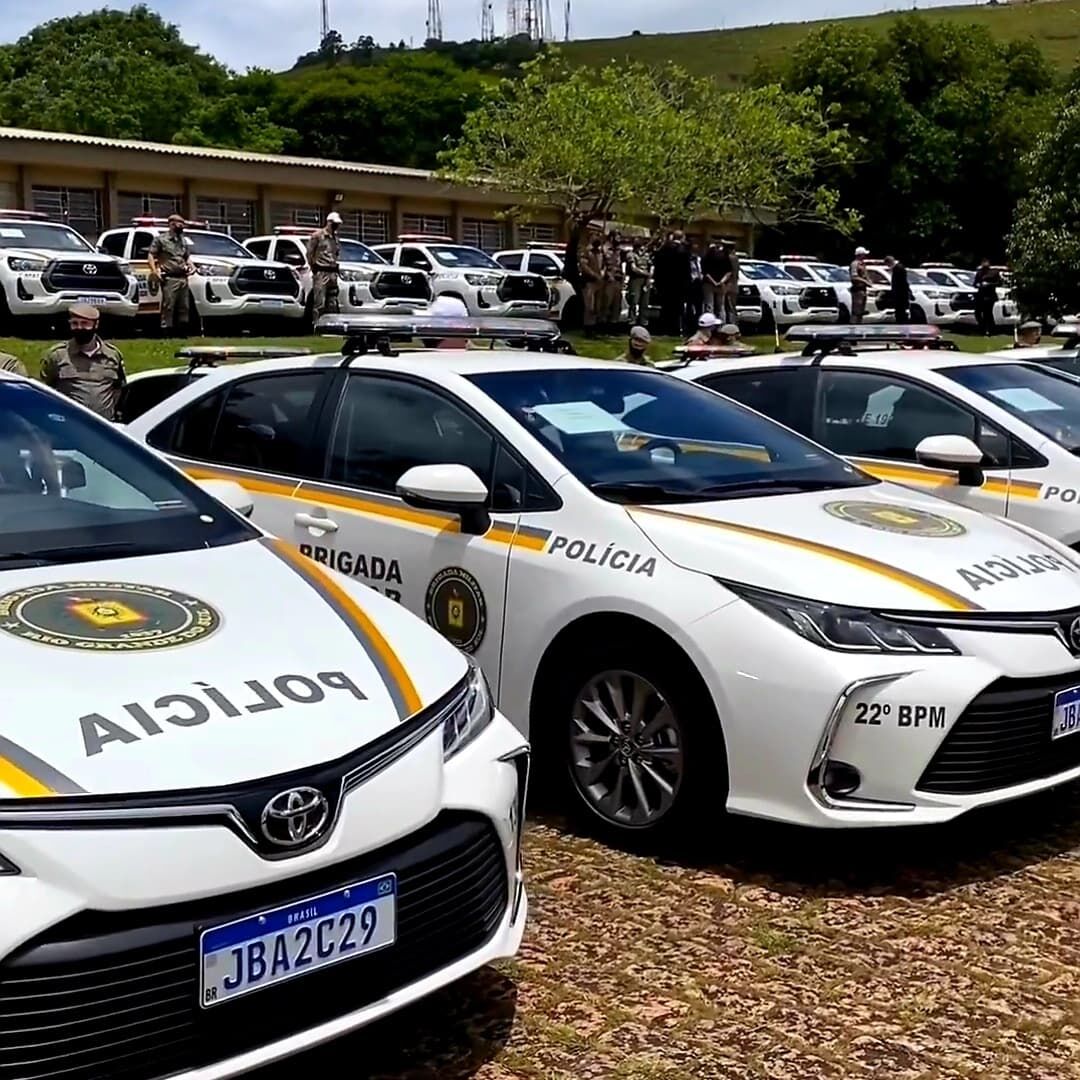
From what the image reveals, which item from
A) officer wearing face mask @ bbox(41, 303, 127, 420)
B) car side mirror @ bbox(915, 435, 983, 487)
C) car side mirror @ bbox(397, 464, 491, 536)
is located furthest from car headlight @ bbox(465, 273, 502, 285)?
car side mirror @ bbox(397, 464, 491, 536)

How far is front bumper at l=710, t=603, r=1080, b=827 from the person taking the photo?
4.52 m

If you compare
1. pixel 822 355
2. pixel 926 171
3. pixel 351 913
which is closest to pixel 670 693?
pixel 351 913

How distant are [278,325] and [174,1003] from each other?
20.1 metres

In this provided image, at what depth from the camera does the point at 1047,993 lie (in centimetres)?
411

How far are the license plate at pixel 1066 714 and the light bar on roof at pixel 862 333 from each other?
3453 millimetres

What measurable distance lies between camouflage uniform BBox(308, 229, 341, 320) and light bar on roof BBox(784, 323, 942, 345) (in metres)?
14.3

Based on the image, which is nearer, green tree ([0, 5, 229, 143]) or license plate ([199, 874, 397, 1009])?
license plate ([199, 874, 397, 1009])

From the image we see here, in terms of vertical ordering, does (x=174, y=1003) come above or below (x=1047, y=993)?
above

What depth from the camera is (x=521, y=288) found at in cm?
2536

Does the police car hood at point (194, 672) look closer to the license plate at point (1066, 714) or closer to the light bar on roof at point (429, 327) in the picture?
the license plate at point (1066, 714)

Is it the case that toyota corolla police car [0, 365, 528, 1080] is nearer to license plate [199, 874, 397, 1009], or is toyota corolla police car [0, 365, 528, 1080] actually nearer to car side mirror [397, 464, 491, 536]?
license plate [199, 874, 397, 1009]

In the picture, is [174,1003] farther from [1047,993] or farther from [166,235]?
[166,235]

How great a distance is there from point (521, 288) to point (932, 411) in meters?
18.0

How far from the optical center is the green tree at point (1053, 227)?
1966 cm
